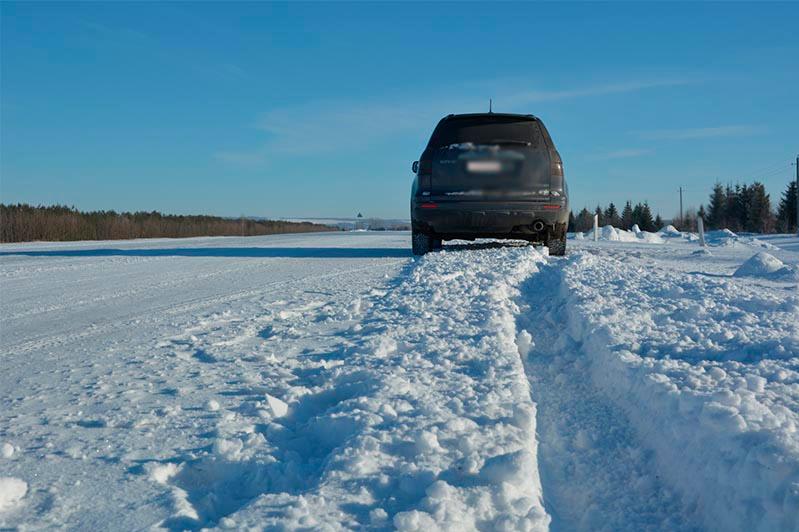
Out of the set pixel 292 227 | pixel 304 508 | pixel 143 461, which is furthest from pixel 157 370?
pixel 292 227

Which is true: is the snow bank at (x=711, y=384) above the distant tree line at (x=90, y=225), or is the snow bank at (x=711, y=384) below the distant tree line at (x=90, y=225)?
below

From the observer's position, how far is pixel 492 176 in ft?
28.1

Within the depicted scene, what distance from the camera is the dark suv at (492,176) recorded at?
28.0 feet

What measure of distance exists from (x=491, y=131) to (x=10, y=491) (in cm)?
755

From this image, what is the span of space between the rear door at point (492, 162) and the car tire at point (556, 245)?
1.03 meters

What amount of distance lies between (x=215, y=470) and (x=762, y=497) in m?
1.73

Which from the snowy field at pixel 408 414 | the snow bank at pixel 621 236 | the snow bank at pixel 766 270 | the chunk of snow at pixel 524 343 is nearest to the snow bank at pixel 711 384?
the snowy field at pixel 408 414

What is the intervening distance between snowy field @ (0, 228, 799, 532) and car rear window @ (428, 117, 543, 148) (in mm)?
3864

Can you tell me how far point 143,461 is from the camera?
2.23m

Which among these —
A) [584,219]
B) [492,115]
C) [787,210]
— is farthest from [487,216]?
[584,219]

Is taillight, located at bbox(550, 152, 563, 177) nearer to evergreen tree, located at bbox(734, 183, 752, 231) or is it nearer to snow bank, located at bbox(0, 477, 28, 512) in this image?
snow bank, located at bbox(0, 477, 28, 512)

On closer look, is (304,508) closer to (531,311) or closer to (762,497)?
(762,497)

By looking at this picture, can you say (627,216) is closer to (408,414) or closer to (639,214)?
(639,214)

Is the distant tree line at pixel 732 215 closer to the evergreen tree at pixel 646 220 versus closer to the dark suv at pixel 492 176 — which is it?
the evergreen tree at pixel 646 220
